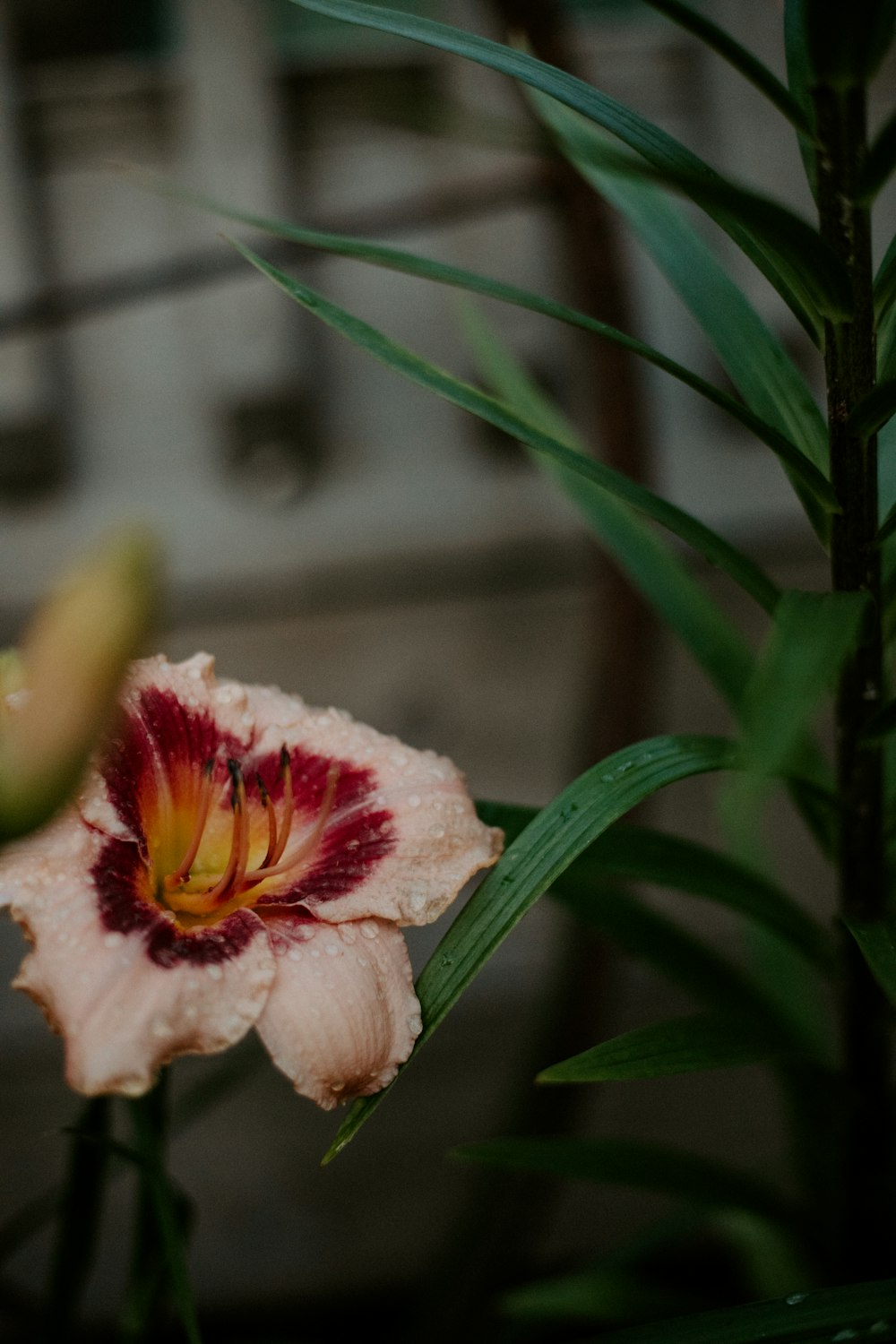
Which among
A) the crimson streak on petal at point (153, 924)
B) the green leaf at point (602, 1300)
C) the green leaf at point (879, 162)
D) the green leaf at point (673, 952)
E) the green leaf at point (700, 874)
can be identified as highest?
the green leaf at point (879, 162)

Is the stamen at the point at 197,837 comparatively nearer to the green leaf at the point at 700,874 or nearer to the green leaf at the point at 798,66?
the green leaf at the point at 700,874

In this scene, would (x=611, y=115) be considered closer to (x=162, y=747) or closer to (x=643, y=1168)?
(x=162, y=747)

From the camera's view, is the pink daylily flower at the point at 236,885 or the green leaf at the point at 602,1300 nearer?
the pink daylily flower at the point at 236,885

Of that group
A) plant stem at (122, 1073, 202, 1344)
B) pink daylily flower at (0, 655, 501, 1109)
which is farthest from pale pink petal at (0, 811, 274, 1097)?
plant stem at (122, 1073, 202, 1344)

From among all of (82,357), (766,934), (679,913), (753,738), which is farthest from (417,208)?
(679,913)

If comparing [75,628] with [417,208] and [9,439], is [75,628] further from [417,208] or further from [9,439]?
[9,439]

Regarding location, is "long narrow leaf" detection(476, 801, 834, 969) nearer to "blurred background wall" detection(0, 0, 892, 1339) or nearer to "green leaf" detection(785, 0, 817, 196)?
"green leaf" detection(785, 0, 817, 196)

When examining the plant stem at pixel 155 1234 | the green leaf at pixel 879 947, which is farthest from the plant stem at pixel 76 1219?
the green leaf at pixel 879 947

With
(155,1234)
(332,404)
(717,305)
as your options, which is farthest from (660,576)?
(332,404)
